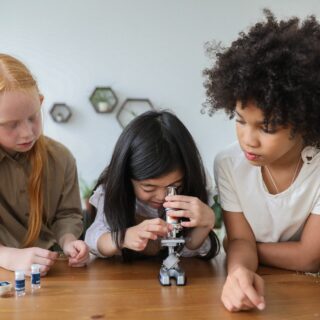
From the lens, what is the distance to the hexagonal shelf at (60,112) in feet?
10.7

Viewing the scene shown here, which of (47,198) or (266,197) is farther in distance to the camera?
(47,198)

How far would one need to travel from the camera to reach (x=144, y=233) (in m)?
0.90

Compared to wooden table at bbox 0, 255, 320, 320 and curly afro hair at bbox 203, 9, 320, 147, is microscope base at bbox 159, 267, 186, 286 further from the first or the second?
curly afro hair at bbox 203, 9, 320, 147

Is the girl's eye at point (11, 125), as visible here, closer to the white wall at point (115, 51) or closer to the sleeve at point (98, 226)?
the sleeve at point (98, 226)

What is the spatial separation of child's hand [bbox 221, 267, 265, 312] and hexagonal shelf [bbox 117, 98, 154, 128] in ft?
8.74

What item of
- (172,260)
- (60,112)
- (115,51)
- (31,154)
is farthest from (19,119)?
(115,51)

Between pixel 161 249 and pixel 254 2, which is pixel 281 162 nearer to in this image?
pixel 161 249

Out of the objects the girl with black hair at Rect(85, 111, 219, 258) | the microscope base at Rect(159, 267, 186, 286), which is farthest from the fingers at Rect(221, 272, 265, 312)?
the girl with black hair at Rect(85, 111, 219, 258)

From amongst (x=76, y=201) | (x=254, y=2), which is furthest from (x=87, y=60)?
(x=76, y=201)

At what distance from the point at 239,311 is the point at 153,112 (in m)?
0.53

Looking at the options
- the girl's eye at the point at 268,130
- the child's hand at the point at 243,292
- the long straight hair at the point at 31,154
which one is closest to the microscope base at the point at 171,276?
the child's hand at the point at 243,292

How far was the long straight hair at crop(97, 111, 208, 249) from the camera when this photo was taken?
0.99 meters

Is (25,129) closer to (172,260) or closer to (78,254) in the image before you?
(78,254)

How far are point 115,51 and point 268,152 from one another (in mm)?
2624
